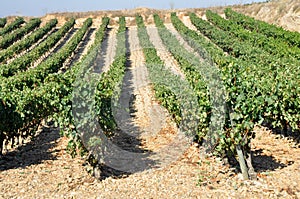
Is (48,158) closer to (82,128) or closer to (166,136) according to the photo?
(82,128)

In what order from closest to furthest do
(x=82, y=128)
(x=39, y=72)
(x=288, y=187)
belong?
(x=288, y=187), (x=82, y=128), (x=39, y=72)

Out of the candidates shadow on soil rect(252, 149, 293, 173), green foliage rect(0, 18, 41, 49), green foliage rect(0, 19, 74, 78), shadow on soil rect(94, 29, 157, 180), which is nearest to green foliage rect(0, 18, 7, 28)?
green foliage rect(0, 18, 41, 49)

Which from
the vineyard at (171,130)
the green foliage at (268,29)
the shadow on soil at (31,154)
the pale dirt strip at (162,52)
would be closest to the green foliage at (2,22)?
the pale dirt strip at (162,52)

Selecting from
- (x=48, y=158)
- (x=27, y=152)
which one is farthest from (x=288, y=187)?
(x=27, y=152)

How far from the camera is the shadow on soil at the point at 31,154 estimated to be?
11727 mm

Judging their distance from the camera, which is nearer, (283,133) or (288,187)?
(288,187)

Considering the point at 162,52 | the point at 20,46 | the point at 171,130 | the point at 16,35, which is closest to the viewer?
the point at 171,130

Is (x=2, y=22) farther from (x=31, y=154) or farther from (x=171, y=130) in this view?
(x=31, y=154)

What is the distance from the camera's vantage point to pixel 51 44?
4275cm

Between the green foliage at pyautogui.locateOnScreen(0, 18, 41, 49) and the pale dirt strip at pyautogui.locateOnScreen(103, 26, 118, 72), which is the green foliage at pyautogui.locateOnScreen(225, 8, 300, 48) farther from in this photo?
the green foliage at pyautogui.locateOnScreen(0, 18, 41, 49)

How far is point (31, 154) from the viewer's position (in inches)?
499

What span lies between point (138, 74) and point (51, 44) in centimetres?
1626

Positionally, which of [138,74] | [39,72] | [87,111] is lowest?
[138,74]

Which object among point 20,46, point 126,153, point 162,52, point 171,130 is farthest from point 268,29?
point 126,153
